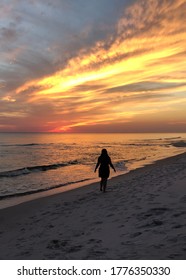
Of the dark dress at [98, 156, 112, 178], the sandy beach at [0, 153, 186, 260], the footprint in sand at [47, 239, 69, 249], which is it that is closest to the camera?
the sandy beach at [0, 153, 186, 260]

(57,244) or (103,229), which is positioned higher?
(103,229)

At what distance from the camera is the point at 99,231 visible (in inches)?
269

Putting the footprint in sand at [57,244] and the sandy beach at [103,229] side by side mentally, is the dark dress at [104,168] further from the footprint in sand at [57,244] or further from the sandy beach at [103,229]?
the footprint in sand at [57,244]

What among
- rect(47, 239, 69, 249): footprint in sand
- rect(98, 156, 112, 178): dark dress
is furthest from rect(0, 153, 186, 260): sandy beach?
rect(98, 156, 112, 178): dark dress

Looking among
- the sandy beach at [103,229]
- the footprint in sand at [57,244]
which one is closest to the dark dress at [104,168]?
the sandy beach at [103,229]

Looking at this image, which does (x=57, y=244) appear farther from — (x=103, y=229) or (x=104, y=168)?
(x=104, y=168)

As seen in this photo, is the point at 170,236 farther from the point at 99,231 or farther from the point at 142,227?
the point at 99,231

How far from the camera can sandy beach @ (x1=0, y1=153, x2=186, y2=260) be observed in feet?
17.3

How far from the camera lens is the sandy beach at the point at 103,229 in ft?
17.3

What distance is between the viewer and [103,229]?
6.93 meters

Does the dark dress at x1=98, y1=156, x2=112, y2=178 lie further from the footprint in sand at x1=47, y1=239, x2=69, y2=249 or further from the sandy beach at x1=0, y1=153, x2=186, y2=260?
the footprint in sand at x1=47, y1=239, x2=69, y2=249

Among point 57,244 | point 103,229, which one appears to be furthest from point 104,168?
point 57,244

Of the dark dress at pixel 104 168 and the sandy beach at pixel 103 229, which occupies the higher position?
the dark dress at pixel 104 168
